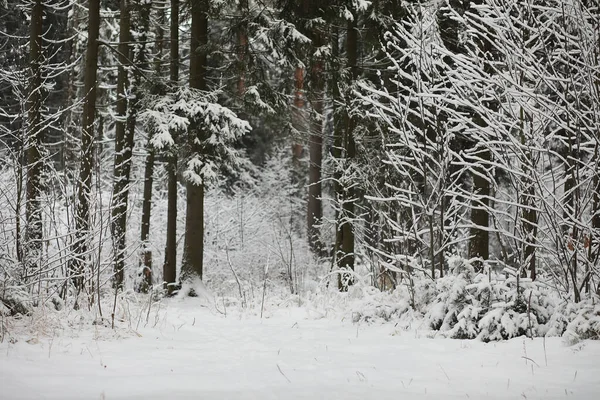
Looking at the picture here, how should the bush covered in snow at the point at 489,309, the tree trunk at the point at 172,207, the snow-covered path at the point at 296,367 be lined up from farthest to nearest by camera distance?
the tree trunk at the point at 172,207 < the bush covered in snow at the point at 489,309 < the snow-covered path at the point at 296,367

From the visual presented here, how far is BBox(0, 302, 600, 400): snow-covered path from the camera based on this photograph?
3.41m

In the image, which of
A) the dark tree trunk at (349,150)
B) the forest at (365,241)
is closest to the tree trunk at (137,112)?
the forest at (365,241)

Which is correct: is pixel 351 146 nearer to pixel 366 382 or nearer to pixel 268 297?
pixel 268 297

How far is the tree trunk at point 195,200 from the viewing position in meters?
10.9

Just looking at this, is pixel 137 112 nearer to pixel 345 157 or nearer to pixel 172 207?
pixel 172 207

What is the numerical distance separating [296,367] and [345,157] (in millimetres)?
7612

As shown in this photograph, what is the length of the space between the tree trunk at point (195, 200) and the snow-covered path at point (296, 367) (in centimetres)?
516

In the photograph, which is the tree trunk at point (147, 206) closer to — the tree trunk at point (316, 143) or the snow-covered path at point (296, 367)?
the tree trunk at point (316, 143)

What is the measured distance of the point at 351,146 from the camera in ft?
37.0

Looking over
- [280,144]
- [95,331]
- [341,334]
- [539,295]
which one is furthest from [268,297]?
[280,144]

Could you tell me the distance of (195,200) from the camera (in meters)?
11.0

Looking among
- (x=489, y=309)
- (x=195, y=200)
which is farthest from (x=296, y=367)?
(x=195, y=200)

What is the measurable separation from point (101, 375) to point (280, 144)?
81.9ft

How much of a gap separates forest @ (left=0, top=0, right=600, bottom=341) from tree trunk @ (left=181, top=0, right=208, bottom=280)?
0.15ft
